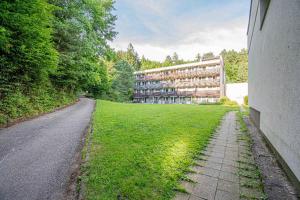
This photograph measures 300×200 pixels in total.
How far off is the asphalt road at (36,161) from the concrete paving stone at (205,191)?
2.20 metres

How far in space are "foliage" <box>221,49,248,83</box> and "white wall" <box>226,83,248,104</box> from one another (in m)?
15.4

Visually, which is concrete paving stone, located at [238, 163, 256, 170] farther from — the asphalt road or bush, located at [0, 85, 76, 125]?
bush, located at [0, 85, 76, 125]

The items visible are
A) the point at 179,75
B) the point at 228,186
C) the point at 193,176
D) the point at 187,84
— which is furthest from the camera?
the point at 179,75

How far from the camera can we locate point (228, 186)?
2.58 meters

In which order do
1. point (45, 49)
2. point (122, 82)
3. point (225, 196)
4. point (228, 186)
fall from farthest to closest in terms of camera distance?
point (122, 82)
point (45, 49)
point (228, 186)
point (225, 196)

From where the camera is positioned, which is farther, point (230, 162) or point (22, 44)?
point (22, 44)

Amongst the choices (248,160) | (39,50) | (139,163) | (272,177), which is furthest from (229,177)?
(39,50)

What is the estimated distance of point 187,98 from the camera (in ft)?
113

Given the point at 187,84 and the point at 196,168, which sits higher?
the point at 187,84

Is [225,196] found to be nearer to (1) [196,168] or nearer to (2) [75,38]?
(1) [196,168]

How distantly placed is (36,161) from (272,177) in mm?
5084

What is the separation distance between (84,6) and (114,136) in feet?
44.5

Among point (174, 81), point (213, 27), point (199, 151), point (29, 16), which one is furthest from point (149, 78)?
point (199, 151)

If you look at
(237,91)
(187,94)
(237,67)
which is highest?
(237,67)
